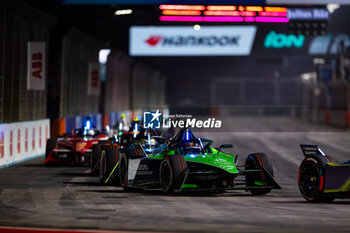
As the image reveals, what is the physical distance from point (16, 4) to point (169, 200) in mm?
12073

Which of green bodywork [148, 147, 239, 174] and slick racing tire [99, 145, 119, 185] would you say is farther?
slick racing tire [99, 145, 119, 185]

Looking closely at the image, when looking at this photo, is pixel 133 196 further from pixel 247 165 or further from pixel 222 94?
pixel 222 94

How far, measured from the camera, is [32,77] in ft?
84.1

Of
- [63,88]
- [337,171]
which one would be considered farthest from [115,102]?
[337,171]

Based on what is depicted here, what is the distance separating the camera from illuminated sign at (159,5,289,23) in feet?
131

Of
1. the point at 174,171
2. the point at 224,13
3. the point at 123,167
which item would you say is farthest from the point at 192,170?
the point at 224,13

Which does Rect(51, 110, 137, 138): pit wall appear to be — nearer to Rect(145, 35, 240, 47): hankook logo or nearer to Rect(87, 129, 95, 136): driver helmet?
Rect(87, 129, 95, 136): driver helmet

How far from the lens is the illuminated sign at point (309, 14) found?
39719 mm

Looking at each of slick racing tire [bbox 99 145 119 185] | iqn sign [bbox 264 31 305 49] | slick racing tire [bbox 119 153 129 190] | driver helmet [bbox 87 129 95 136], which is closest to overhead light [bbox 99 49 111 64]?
iqn sign [bbox 264 31 305 49]

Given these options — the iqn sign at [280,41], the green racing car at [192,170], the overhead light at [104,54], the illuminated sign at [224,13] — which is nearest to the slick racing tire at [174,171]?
the green racing car at [192,170]

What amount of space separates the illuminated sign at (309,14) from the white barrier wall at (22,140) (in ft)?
55.0

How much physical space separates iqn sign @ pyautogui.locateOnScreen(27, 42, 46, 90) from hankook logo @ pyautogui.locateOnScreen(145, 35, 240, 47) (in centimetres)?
2441

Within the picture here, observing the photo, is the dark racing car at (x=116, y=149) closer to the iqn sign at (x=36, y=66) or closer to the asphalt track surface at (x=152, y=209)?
the asphalt track surface at (x=152, y=209)

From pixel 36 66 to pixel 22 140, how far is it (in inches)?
124
